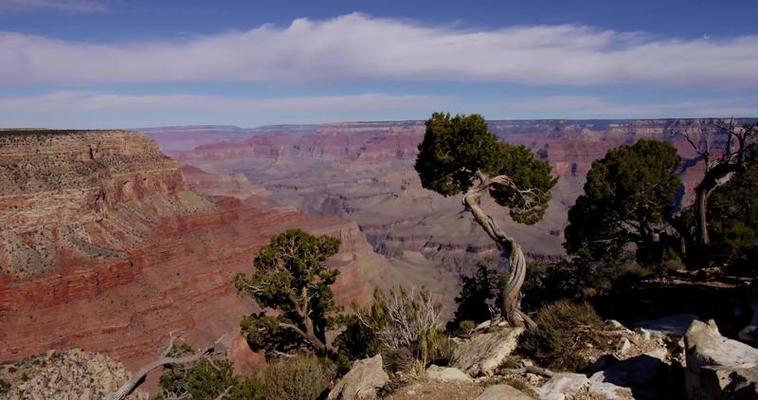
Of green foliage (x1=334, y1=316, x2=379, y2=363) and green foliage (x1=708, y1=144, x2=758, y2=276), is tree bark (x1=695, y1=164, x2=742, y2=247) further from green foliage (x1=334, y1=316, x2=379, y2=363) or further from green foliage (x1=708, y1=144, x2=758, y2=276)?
green foliage (x1=334, y1=316, x2=379, y2=363)

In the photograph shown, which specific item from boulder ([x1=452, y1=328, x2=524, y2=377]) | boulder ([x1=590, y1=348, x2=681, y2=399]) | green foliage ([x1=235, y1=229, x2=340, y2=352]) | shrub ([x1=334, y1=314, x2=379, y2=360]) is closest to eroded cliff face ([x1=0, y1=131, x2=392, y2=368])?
green foliage ([x1=235, y1=229, x2=340, y2=352])

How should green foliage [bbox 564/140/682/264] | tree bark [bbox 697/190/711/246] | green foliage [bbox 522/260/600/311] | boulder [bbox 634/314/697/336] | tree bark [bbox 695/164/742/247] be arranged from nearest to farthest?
boulder [bbox 634/314/697/336]
tree bark [bbox 695/164/742/247]
tree bark [bbox 697/190/711/246]
green foliage [bbox 564/140/682/264]
green foliage [bbox 522/260/600/311]

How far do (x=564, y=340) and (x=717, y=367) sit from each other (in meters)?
4.61

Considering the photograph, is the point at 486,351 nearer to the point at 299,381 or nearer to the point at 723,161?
the point at 299,381

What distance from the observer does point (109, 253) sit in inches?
2034

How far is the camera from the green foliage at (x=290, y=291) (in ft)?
66.9

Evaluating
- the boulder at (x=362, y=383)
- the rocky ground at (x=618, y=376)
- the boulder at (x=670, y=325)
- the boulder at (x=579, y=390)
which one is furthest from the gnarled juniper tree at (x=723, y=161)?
the boulder at (x=362, y=383)

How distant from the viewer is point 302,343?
70.3 feet

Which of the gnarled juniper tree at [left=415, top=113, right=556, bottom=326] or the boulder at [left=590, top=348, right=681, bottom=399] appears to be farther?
the gnarled juniper tree at [left=415, top=113, right=556, bottom=326]

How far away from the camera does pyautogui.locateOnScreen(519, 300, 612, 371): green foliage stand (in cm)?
1205

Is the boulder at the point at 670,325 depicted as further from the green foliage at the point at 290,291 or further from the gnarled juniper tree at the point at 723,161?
the green foliage at the point at 290,291

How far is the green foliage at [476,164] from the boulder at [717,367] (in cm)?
780

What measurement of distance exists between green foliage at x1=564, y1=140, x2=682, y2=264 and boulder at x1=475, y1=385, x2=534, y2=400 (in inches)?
714

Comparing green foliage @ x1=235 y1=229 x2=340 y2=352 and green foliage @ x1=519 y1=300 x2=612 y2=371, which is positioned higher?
green foliage @ x1=519 y1=300 x2=612 y2=371
